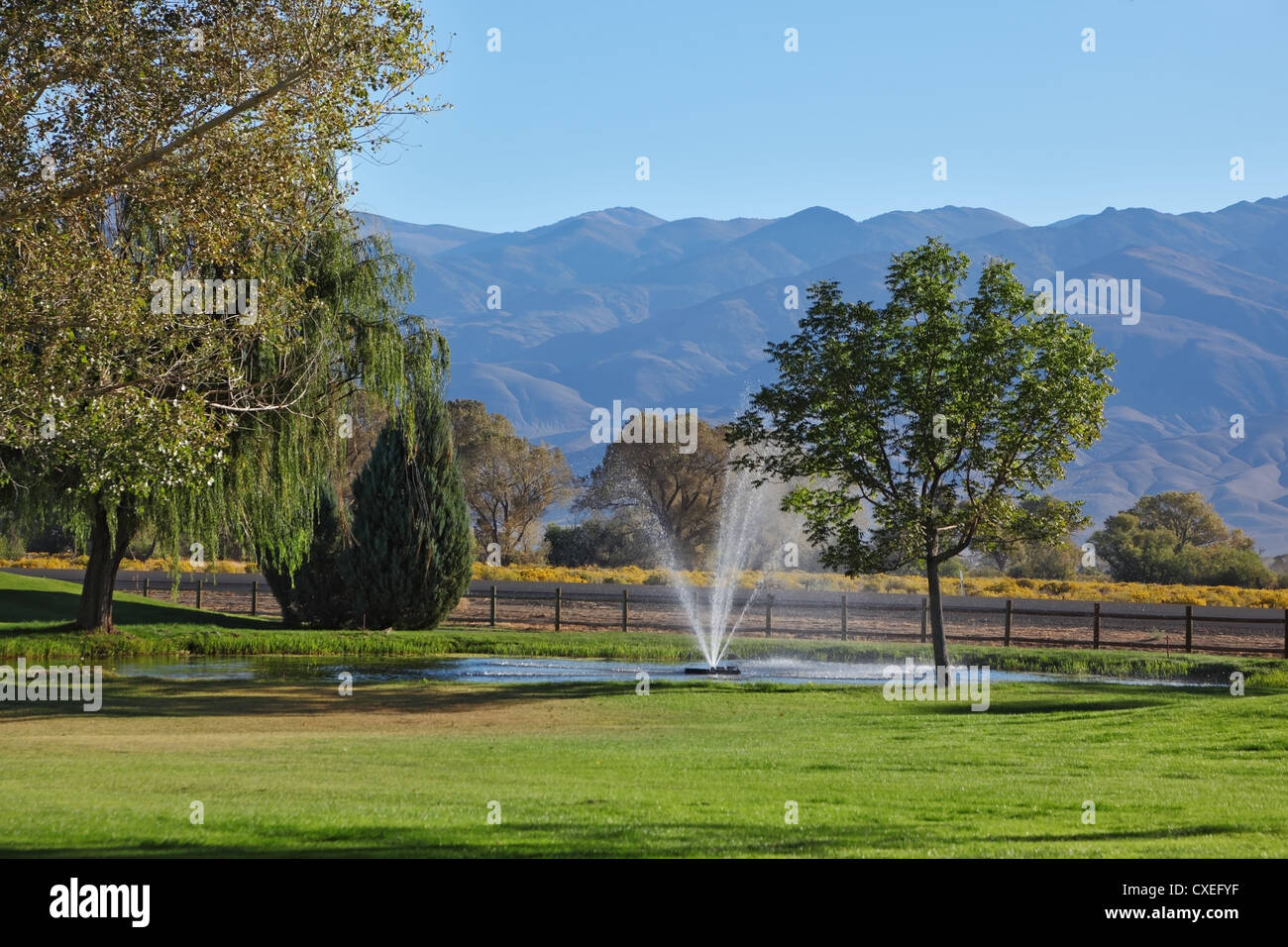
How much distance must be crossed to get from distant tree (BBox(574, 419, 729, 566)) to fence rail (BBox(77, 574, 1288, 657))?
21.4 meters

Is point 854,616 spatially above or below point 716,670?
below

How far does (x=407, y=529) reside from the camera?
33844 mm

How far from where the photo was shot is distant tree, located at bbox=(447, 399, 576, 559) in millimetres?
86000

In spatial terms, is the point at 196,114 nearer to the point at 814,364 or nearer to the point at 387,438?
the point at 814,364

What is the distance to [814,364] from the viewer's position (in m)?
28.5

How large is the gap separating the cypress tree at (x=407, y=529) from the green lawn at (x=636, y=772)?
348 inches

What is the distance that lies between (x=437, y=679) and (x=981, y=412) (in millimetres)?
12699

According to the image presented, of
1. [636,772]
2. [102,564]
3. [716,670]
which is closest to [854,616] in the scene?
[716,670]

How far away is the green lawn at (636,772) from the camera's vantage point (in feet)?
31.0

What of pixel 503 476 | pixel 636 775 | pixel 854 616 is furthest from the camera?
pixel 503 476

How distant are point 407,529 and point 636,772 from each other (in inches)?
824

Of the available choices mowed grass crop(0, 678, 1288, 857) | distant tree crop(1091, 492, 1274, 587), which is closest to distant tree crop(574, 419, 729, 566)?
distant tree crop(1091, 492, 1274, 587)
